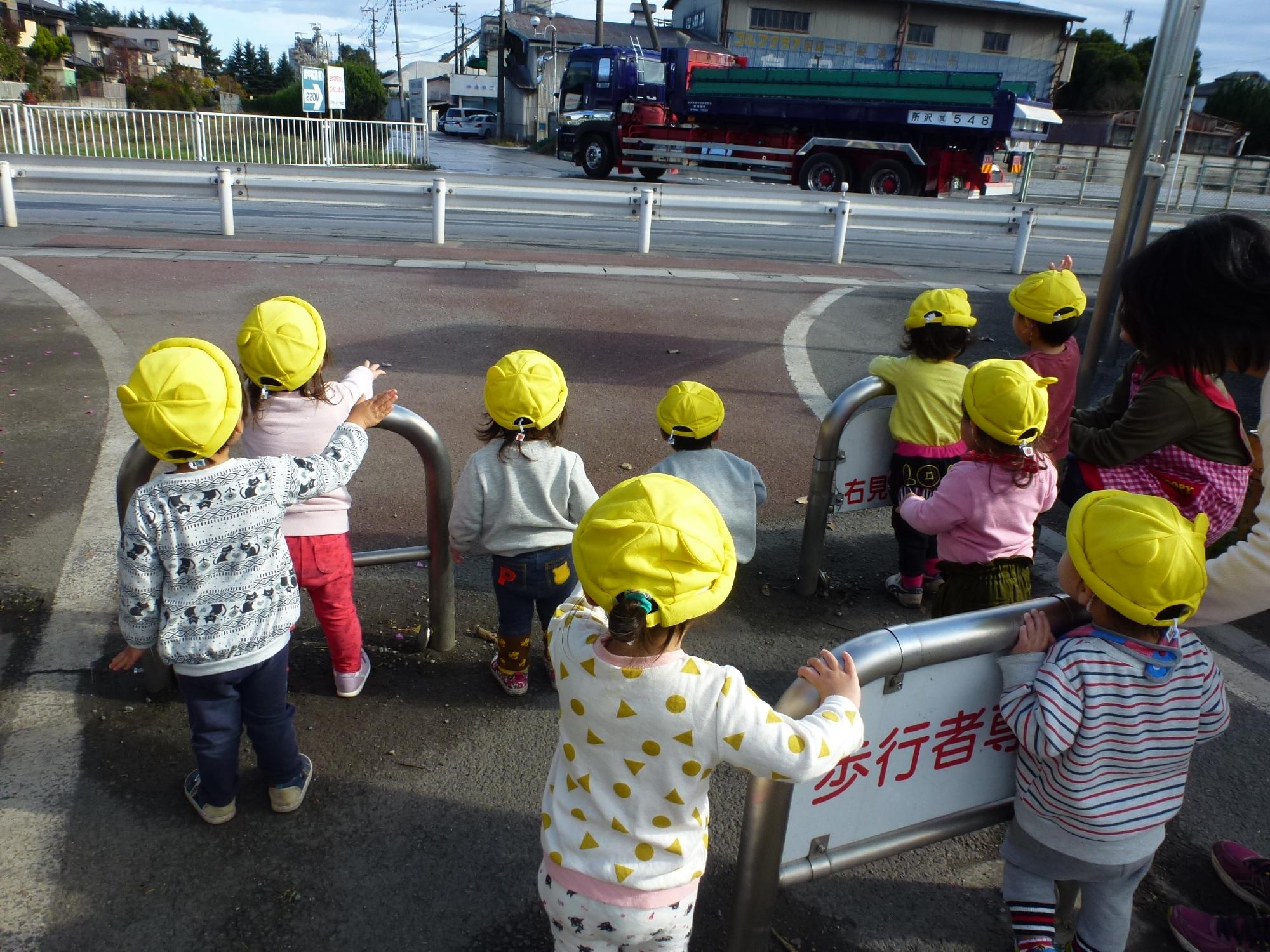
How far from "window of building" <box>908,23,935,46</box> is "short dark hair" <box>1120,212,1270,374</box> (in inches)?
2302

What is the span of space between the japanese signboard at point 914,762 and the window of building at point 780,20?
184ft

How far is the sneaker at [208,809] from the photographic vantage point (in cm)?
285

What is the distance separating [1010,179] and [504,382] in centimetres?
3277

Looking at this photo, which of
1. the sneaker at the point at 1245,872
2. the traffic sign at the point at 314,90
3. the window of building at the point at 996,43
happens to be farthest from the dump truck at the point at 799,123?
the window of building at the point at 996,43

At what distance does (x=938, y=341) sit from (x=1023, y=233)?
34.2 ft

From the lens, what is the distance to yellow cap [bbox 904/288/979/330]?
158 inches

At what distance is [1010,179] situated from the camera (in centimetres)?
3170

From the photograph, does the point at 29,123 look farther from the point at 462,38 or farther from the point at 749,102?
the point at 462,38

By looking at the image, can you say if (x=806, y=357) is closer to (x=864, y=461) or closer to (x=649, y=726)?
(x=864, y=461)

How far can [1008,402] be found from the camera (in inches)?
118

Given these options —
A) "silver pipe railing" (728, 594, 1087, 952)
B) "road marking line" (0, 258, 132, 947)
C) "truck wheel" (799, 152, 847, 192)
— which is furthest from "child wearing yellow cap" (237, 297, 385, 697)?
"truck wheel" (799, 152, 847, 192)

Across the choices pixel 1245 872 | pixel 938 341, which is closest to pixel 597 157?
pixel 938 341

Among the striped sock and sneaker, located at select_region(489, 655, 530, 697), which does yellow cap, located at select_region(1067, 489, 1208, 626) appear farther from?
sneaker, located at select_region(489, 655, 530, 697)

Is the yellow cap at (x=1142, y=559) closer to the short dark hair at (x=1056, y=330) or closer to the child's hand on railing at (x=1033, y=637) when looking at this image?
the child's hand on railing at (x=1033, y=637)
